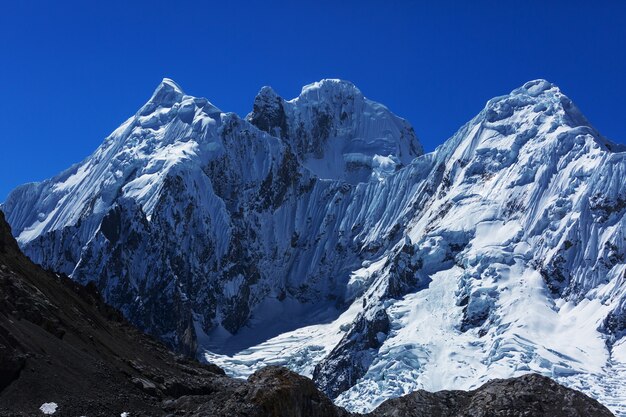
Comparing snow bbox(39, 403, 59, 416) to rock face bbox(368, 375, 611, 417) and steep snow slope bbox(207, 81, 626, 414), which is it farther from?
steep snow slope bbox(207, 81, 626, 414)

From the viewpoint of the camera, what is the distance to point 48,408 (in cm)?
4894

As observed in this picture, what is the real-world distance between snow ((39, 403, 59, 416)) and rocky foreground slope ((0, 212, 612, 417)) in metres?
0.05

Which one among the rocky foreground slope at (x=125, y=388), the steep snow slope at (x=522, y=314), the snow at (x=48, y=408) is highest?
the steep snow slope at (x=522, y=314)

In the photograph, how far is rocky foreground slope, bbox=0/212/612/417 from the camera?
1860 inches

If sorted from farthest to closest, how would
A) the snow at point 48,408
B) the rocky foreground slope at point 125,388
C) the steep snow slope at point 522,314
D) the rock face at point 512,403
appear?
1. the steep snow slope at point 522,314
2. the rock face at point 512,403
3. the snow at point 48,408
4. the rocky foreground slope at point 125,388

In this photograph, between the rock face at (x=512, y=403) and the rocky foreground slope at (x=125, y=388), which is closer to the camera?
the rocky foreground slope at (x=125, y=388)

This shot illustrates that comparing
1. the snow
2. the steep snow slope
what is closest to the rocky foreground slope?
the snow

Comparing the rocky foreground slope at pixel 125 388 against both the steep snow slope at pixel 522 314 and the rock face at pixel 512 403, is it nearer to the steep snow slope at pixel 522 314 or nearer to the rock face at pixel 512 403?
the rock face at pixel 512 403

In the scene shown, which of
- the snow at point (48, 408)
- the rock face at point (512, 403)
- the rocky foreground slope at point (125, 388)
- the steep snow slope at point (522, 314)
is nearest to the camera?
the rocky foreground slope at point (125, 388)

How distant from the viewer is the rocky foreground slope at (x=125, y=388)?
4725 centimetres

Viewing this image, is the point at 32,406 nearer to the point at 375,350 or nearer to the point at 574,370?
the point at 574,370

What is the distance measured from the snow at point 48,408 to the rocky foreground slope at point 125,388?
5cm

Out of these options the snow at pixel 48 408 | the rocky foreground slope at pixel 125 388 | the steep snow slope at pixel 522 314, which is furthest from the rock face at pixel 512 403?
the steep snow slope at pixel 522 314

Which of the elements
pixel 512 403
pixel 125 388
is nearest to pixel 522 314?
pixel 125 388
